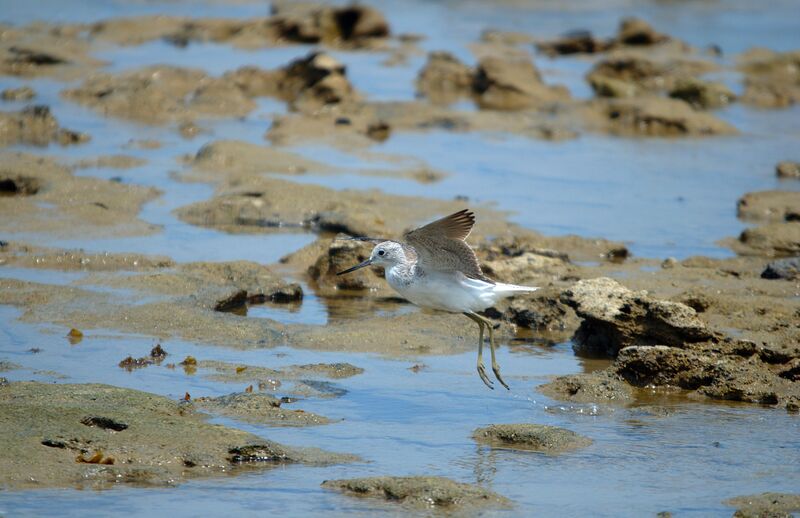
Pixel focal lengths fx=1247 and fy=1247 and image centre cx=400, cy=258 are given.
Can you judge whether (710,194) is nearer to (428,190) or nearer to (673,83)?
(428,190)

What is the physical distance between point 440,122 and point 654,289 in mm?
7933

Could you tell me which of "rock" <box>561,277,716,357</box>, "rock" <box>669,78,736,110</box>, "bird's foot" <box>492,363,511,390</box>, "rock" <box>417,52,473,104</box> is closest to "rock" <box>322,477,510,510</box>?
"bird's foot" <box>492,363,511,390</box>

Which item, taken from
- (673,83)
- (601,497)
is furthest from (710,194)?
(601,497)

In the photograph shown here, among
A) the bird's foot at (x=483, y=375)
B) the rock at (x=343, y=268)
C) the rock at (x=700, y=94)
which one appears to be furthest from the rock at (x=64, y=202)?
the rock at (x=700, y=94)

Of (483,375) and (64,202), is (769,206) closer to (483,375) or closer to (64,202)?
(483,375)

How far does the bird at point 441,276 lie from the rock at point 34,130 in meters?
8.08

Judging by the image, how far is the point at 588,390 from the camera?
25.1 feet

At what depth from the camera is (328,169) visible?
46.0 ft

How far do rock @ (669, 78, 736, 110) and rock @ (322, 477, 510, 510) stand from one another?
1493 cm

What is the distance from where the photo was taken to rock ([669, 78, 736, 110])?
19828mm

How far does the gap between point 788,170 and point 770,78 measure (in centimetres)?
810

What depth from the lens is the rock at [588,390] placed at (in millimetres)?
7598

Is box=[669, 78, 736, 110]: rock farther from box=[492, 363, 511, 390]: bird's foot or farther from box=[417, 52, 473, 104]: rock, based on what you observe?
box=[492, 363, 511, 390]: bird's foot

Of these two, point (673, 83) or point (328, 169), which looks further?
point (673, 83)
